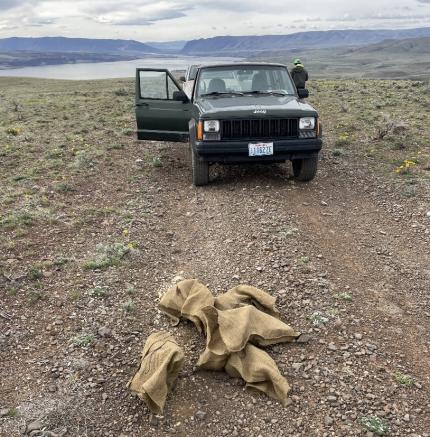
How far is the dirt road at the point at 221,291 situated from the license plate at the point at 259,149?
699 mm

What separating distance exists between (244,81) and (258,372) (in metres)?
6.58

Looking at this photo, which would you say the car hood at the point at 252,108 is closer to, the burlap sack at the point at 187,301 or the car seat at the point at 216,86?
the car seat at the point at 216,86

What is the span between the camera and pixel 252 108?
7906 millimetres

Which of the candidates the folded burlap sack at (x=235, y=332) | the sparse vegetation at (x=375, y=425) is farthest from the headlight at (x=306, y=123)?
the sparse vegetation at (x=375, y=425)

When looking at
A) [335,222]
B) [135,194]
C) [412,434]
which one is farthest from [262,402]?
[135,194]

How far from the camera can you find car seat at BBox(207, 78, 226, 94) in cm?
896

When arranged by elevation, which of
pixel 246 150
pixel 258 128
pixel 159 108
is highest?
pixel 159 108

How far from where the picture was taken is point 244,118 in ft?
25.7

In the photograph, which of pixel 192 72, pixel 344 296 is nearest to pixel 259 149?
pixel 344 296

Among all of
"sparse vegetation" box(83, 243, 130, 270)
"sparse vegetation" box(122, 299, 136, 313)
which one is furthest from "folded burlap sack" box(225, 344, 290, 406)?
"sparse vegetation" box(83, 243, 130, 270)

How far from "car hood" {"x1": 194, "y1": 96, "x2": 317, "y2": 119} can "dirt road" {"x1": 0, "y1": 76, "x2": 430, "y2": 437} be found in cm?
132

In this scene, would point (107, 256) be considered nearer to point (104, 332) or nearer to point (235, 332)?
point (104, 332)

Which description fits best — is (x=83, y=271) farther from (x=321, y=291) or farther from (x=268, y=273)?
(x=321, y=291)

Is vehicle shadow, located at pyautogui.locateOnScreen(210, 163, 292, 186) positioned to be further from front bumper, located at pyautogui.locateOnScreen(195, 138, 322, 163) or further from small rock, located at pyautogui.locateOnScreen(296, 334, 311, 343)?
small rock, located at pyautogui.locateOnScreen(296, 334, 311, 343)
